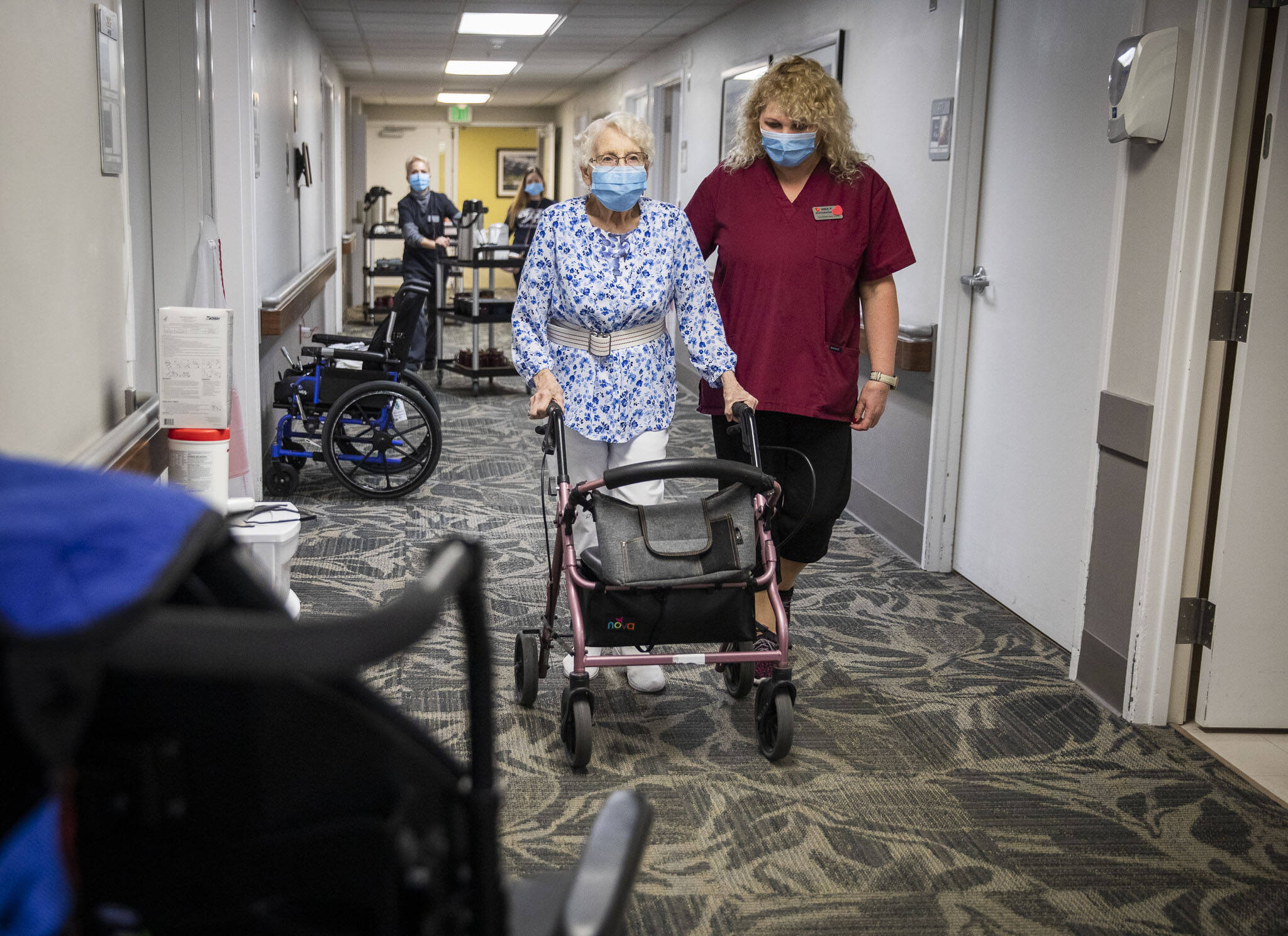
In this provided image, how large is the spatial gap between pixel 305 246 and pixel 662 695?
592 centimetres

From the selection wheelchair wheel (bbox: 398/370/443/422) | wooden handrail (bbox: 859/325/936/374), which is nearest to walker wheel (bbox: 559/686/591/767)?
wooden handrail (bbox: 859/325/936/374)

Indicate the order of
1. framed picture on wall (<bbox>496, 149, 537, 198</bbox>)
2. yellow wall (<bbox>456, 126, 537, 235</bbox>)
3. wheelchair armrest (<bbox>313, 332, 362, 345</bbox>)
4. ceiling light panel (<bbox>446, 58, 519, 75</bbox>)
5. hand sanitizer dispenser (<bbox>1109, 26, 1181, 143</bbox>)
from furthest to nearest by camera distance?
1. framed picture on wall (<bbox>496, 149, 537, 198</bbox>)
2. yellow wall (<bbox>456, 126, 537, 235</bbox>)
3. ceiling light panel (<bbox>446, 58, 519, 75</bbox>)
4. wheelchair armrest (<bbox>313, 332, 362, 345</bbox>)
5. hand sanitizer dispenser (<bbox>1109, 26, 1181, 143</bbox>)

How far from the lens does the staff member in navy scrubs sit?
8.54 metres

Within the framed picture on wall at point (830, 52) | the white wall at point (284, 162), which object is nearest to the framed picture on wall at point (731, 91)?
the framed picture on wall at point (830, 52)

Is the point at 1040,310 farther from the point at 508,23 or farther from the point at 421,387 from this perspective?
the point at 508,23

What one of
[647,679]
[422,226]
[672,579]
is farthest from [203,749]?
[422,226]

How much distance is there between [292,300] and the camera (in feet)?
18.8

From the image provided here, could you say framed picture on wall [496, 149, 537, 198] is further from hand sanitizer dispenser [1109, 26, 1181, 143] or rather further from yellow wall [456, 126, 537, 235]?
hand sanitizer dispenser [1109, 26, 1181, 143]

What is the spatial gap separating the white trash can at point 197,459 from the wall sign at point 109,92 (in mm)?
648

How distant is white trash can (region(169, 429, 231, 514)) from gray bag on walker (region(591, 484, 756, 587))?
1031 millimetres

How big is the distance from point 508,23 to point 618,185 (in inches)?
245

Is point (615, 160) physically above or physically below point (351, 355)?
above

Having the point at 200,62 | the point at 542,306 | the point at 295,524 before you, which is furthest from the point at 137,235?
the point at 542,306

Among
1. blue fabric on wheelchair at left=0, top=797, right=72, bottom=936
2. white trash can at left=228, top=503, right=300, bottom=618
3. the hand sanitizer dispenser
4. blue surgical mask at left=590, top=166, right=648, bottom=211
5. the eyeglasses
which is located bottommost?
white trash can at left=228, top=503, right=300, bottom=618
